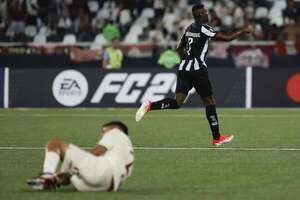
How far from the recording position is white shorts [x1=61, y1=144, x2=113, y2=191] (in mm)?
8821

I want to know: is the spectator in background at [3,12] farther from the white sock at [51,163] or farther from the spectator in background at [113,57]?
the white sock at [51,163]

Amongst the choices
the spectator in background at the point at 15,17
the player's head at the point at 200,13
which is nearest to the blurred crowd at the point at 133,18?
the spectator in background at the point at 15,17

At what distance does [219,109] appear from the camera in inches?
990

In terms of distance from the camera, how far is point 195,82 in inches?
598

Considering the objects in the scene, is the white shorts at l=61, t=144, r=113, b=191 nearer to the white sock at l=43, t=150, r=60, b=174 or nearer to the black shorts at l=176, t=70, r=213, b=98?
the white sock at l=43, t=150, r=60, b=174

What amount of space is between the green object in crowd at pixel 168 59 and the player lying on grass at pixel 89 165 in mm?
17031

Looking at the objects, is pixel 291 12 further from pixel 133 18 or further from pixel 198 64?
pixel 198 64

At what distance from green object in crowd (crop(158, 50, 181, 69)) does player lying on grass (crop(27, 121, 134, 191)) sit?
17.0 metres

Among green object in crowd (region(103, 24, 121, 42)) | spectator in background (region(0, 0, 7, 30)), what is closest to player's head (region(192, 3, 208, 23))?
green object in crowd (region(103, 24, 121, 42))

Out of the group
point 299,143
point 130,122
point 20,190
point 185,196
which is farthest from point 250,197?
point 130,122

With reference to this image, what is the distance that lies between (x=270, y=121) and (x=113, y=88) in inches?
223

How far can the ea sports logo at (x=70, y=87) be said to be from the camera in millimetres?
25266

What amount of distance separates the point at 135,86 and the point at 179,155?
11700 mm

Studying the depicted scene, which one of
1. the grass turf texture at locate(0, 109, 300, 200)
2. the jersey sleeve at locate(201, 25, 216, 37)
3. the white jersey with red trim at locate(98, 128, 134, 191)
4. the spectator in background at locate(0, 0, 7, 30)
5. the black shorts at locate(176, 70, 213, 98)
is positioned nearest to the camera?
the white jersey with red trim at locate(98, 128, 134, 191)
